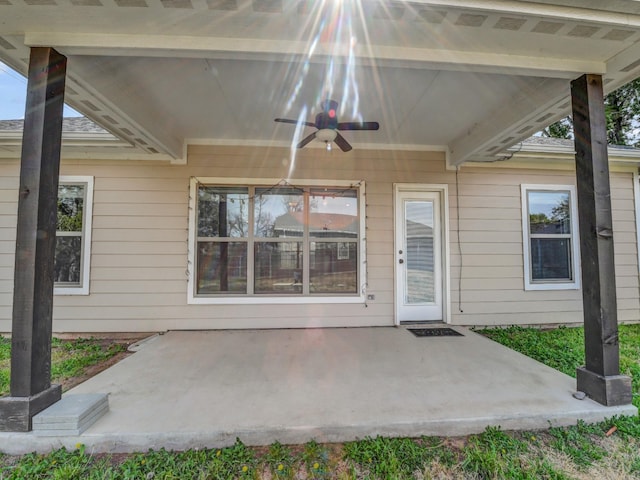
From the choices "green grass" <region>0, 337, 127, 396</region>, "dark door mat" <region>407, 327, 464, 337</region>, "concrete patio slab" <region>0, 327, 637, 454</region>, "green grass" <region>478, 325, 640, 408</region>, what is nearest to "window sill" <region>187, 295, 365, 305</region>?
"concrete patio slab" <region>0, 327, 637, 454</region>

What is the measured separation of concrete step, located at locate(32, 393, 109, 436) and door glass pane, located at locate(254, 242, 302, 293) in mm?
2464

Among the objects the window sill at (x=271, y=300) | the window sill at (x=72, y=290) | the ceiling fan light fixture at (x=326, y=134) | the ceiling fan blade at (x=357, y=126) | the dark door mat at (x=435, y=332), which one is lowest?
the dark door mat at (x=435, y=332)

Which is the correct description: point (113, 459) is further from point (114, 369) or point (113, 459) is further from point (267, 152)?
point (267, 152)

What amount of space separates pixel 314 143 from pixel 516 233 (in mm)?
3404

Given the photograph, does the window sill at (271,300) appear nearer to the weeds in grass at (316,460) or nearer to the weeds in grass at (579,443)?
the weeds in grass at (316,460)

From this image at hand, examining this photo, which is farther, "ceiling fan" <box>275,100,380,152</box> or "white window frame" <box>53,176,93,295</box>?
"white window frame" <box>53,176,93,295</box>

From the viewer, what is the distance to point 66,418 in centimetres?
182

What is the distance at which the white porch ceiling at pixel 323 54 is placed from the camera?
1.81m

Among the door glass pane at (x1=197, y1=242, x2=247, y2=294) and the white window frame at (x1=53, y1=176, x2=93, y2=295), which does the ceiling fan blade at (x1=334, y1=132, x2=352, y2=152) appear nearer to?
the door glass pane at (x1=197, y1=242, x2=247, y2=294)

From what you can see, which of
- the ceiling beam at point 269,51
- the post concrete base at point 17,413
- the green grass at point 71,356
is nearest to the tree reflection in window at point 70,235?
the green grass at point 71,356

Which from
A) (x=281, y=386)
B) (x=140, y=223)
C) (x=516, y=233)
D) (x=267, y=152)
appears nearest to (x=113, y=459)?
(x=281, y=386)

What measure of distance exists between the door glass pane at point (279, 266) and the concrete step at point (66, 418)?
8.08ft

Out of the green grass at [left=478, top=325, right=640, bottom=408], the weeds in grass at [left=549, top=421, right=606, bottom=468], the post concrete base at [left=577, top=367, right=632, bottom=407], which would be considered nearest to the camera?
the weeds in grass at [left=549, top=421, right=606, bottom=468]

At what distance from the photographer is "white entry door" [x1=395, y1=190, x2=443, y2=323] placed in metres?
4.43
